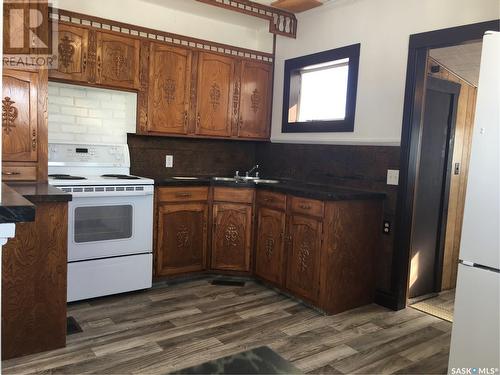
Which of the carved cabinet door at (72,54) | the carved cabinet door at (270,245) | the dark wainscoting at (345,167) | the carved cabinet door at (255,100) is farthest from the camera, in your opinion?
the carved cabinet door at (255,100)

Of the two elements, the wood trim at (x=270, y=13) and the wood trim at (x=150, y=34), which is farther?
the wood trim at (x=270, y=13)

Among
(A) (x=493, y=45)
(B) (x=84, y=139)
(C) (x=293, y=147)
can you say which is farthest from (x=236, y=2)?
(A) (x=493, y=45)

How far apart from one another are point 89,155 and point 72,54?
85 cm

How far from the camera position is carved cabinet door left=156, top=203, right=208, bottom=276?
3.66 m

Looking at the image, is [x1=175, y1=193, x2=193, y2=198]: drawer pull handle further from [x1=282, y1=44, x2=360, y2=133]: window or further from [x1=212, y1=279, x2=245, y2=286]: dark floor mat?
[x1=282, y1=44, x2=360, y2=133]: window

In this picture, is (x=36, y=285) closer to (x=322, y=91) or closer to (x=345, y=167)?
(x=345, y=167)

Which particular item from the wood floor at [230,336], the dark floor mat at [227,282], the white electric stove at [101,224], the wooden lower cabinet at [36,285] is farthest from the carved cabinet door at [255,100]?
the wooden lower cabinet at [36,285]

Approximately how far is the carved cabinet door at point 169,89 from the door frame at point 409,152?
194cm

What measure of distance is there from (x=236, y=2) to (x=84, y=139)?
1827 millimetres

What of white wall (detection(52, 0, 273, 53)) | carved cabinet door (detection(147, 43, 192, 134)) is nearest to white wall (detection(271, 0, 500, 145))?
white wall (detection(52, 0, 273, 53))

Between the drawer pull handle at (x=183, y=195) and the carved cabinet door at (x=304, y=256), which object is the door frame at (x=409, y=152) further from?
the drawer pull handle at (x=183, y=195)

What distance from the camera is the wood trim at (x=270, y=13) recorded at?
146 inches

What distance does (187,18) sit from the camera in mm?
4105

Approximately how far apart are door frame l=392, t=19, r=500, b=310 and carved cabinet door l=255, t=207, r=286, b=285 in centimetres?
92
